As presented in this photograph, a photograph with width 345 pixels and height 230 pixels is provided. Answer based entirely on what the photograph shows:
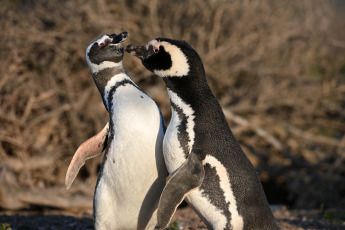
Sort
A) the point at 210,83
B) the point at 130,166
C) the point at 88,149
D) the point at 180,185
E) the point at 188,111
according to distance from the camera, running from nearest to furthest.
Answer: the point at 180,185, the point at 188,111, the point at 130,166, the point at 88,149, the point at 210,83

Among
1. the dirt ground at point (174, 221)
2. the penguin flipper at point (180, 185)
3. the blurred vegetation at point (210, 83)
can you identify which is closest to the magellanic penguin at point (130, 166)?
the penguin flipper at point (180, 185)

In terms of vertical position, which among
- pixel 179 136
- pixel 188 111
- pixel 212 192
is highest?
pixel 188 111

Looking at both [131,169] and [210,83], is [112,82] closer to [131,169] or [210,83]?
[131,169]

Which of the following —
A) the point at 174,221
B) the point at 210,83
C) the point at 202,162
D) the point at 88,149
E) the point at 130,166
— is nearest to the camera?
the point at 202,162

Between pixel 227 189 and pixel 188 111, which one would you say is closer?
pixel 227 189

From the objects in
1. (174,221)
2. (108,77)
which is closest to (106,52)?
(108,77)

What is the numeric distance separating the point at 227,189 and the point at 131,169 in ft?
1.93

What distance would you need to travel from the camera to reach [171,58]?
2529 mm

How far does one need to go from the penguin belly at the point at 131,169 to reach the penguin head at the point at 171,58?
25 centimetres

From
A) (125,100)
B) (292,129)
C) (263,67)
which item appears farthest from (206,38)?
(125,100)

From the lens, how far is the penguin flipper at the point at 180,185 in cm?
226

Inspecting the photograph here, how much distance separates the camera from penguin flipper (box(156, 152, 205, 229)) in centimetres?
226

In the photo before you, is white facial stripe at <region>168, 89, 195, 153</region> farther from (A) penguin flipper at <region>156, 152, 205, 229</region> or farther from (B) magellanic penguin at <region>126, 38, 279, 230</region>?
(A) penguin flipper at <region>156, 152, 205, 229</region>

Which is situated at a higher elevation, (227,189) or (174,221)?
(227,189)
